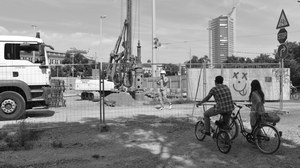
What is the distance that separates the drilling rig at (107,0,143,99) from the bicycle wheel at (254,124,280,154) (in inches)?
579

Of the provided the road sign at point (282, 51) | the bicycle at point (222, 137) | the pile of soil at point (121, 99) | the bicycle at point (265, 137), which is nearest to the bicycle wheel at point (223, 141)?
the bicycle at point (222, 137)

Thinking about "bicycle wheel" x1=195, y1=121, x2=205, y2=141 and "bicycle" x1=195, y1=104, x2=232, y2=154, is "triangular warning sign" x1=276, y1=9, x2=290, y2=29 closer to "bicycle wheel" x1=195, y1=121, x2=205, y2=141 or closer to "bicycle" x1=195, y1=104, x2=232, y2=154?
"bicycle wheel" x1=195, y1=121, x2=205, y2=141

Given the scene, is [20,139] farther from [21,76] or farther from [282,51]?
[282,51]

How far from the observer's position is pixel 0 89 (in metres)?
11.0

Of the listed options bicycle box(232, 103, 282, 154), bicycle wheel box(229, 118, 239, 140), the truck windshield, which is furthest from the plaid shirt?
the truck windshield

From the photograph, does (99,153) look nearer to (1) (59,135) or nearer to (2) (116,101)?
(1) (59,135)

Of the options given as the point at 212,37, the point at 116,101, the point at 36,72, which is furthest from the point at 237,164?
the point at 212,37

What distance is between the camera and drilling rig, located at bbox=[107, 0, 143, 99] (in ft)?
71.3

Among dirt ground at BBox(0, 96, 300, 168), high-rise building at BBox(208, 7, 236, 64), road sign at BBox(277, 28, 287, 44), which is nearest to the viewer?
dirt ground at BBox(0, 96, 300, 168)

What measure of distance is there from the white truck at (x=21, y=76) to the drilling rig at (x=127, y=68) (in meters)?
10.1

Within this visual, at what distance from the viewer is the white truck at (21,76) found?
10.9 m

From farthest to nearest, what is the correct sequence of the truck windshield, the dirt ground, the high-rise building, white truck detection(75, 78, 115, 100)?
the high-rise building, white truck detection(75, 78, 115, 100), the truck windshield, the dirt ground

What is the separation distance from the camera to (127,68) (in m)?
22.6

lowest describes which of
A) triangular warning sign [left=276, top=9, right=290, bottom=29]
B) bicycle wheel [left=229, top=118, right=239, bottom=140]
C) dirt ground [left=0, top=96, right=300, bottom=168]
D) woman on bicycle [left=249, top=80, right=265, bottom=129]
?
dirt ground [left=0, top=96, right=300, bottom=168]
